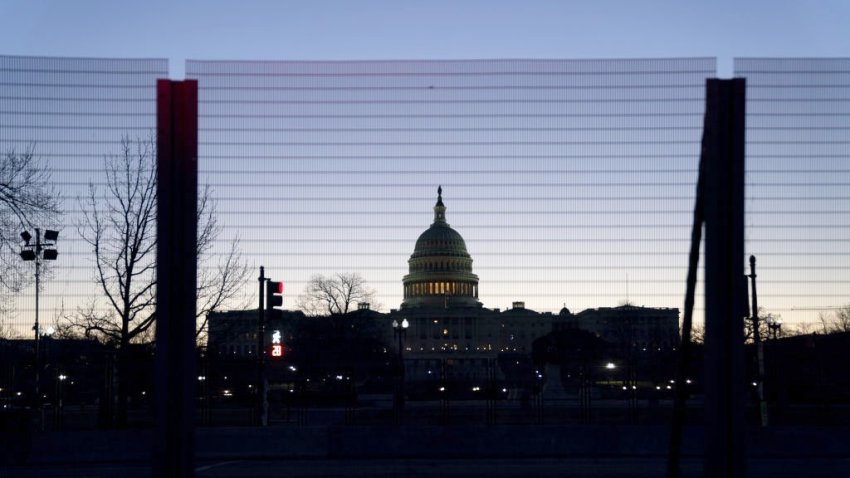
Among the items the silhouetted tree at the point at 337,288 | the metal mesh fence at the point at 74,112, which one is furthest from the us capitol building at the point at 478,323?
the metal mesh fence at the point at 74,112

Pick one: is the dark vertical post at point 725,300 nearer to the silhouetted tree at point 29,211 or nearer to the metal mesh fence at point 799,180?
the metal mesh fence at point 799,180

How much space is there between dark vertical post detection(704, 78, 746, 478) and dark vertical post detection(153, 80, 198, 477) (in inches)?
90.9

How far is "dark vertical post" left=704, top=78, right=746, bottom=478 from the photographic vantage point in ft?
14.5

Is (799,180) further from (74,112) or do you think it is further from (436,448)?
(436,448)

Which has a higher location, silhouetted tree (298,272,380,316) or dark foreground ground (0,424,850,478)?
silhouetted tree (298,272,380,316)

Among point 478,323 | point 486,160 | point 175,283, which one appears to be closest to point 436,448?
point 478,323

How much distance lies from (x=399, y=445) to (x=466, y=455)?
1270mm

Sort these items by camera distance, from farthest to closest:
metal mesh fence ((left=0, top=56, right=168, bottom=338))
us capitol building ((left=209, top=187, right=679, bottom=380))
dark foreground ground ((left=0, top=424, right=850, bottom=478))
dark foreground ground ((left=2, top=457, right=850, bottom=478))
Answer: dark foreground ground ((left=0, top=424, right=850, bottom=478)) → dark foreground ground ((left=2, top=457, right=850, bottom=478)) → us capitol building ((left=209, top=187, right=679, bottom=380)) → metal mesh fence ((left=0, top=56, right=168, bottom=338))

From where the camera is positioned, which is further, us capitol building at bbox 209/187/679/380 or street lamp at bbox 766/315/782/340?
street lamp at bbox 766/315/782/340

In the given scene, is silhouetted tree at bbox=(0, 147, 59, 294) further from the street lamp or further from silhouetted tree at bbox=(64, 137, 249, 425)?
the street lamp

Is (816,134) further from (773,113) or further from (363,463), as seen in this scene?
(363,463)

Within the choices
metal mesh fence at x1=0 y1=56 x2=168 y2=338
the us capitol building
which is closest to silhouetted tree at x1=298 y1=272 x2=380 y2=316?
the us capitol building

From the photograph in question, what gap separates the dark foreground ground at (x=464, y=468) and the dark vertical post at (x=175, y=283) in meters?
8.52

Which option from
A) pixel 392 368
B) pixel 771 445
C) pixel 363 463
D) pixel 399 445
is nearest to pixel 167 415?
pixel 363 463
